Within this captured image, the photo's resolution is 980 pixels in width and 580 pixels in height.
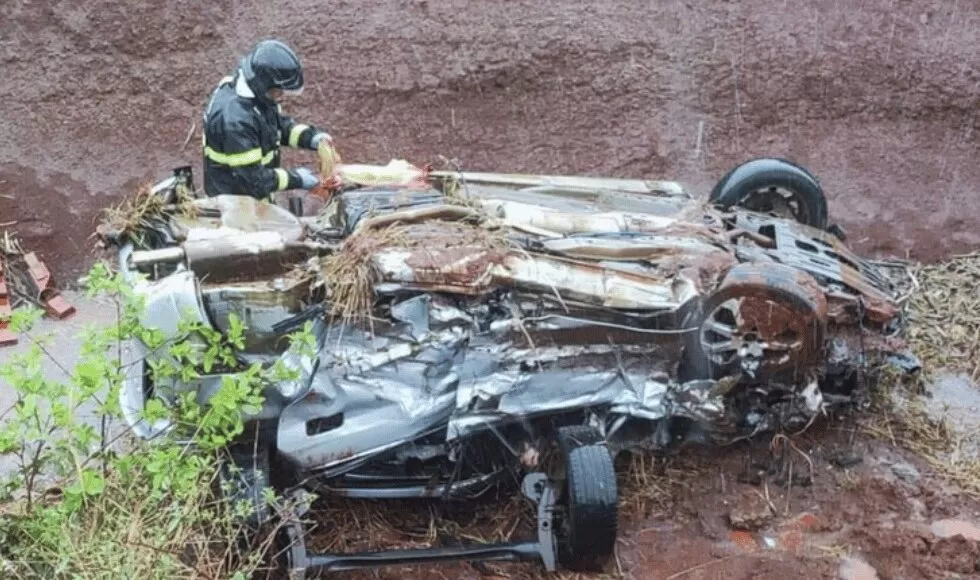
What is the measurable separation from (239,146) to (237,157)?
7 centimetres

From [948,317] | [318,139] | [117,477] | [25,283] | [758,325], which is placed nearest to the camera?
[117,477]

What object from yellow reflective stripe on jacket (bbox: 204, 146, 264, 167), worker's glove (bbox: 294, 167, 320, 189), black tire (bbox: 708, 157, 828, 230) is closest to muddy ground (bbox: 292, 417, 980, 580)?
black tire (bbox: 708, 157, 828, 230)

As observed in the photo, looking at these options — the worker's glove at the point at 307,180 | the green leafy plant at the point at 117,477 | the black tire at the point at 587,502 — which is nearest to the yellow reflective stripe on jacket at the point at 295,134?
the worker's glove at the point at 307,180

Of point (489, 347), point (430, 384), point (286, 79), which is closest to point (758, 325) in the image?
point (489, 347)

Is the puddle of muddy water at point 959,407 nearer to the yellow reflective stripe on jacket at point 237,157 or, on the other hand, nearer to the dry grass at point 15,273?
the yellow reflective stripe on jacket at point 237,157

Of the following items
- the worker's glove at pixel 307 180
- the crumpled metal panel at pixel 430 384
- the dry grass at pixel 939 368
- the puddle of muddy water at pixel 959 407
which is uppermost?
the worker's glove at pixel 307 180

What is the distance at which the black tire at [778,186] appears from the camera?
6.49 meters

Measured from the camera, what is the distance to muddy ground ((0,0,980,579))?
9602 millimetres

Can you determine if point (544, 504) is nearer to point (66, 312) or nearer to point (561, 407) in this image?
point (561, 407)

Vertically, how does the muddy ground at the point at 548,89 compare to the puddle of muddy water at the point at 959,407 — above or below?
above

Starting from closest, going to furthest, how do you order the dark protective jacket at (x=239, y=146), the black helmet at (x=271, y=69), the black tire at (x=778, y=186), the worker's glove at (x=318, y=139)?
the black helmet at (x=271, y=69) < the dark protective jacket at (x=239, y=146) < the black tire at (x=778, y=186) < the worker's glove at (x=318, y=139)

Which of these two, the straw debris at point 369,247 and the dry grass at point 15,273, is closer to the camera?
the straw debris at point 369,247

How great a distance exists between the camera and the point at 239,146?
250 inches

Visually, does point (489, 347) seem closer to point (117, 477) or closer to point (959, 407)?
point (117, 477)
